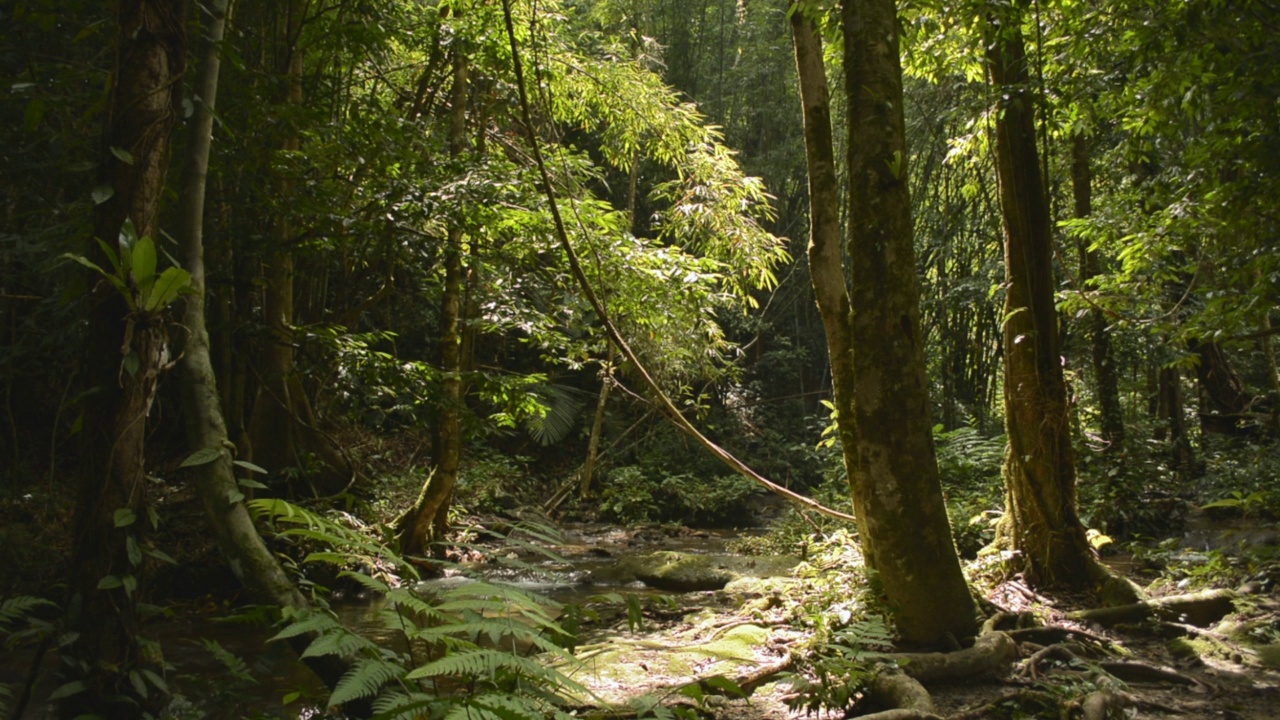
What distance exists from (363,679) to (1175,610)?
4387mm

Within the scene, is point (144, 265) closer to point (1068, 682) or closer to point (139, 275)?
point (139, 275)

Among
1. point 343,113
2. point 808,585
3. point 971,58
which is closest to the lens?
point 808,585

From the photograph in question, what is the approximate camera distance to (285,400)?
6.11 meters

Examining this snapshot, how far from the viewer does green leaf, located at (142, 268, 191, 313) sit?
1689 millimetres

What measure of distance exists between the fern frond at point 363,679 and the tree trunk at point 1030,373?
399 centimetres

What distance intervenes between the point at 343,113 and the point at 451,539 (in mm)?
4121

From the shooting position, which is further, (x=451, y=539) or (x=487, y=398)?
(x=451, y=539)

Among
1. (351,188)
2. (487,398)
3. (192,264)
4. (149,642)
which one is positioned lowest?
(149,642)

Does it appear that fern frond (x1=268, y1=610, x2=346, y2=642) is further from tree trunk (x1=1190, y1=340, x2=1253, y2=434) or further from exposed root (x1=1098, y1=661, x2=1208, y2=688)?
tree trunk (x1=1190, y1=340, x2=1253, y2=434)

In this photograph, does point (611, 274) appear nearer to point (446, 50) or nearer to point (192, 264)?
point (446, 50)

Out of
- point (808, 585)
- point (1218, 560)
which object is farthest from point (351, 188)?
point (1218, 560)

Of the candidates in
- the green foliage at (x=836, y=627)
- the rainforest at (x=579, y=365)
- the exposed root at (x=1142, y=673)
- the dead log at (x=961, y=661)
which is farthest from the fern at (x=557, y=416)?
the exposed root at (x=1142, y=673)

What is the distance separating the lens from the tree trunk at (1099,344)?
8.08 m

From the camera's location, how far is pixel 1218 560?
4898 millimetres
